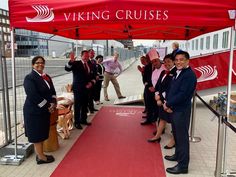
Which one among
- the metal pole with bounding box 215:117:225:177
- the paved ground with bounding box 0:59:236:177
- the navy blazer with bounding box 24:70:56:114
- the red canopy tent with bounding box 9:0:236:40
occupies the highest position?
the red canopy tent with bounding box 9:0:236:40

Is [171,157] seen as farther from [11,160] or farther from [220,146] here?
[11,160]

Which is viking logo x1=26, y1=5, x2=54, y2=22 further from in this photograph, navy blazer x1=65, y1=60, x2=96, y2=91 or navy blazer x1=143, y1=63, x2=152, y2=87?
navy blazer x1=143, y1=63, x2=152, y2=87

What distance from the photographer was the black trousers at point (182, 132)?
3762mm

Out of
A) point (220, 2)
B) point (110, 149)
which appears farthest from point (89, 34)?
point (220, 2)

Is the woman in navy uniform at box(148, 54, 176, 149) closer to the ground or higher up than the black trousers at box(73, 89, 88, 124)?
higher up

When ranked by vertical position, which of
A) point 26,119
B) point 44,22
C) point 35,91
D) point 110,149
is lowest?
point 110,149

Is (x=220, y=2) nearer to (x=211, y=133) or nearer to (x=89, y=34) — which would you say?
(x=211, y=133)

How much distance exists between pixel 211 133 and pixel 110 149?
2.41 meters

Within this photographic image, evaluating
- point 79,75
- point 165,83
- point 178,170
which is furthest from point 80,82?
point 178,170

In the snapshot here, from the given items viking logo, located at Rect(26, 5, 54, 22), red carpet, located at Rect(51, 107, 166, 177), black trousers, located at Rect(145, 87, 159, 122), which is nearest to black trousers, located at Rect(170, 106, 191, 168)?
red carpet, located at Rect(51, 107, 166, 177)

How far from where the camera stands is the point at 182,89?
3562 mm

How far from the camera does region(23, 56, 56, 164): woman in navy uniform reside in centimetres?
382

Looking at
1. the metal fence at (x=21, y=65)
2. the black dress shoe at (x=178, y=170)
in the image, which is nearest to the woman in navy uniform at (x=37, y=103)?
the metal fence at (x=21, y=65)

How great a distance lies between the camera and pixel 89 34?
24.5 ft
